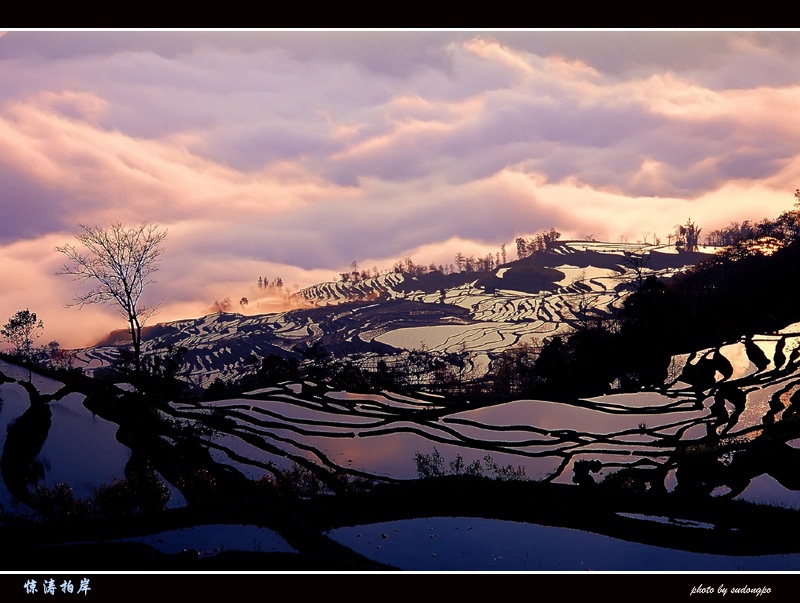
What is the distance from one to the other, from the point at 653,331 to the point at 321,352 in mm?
13915

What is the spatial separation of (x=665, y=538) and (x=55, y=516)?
13.4 m

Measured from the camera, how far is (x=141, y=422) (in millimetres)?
15102

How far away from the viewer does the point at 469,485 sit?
1348cm

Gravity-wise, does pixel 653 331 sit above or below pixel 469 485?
above

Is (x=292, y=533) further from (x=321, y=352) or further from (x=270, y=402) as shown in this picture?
(x=321, y=352)

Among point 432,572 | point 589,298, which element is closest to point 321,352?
point 432,572

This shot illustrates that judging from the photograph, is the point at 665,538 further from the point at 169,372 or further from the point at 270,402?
the point at 169,372

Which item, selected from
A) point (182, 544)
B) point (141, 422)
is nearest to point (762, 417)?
point (182, 544)

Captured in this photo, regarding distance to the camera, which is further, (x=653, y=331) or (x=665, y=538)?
(x=653, y=331)

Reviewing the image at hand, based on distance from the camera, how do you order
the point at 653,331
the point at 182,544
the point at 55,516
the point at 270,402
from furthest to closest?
the point at 653,331 < the point at 270,402 < the point at 55,516 < the point at 182,544
